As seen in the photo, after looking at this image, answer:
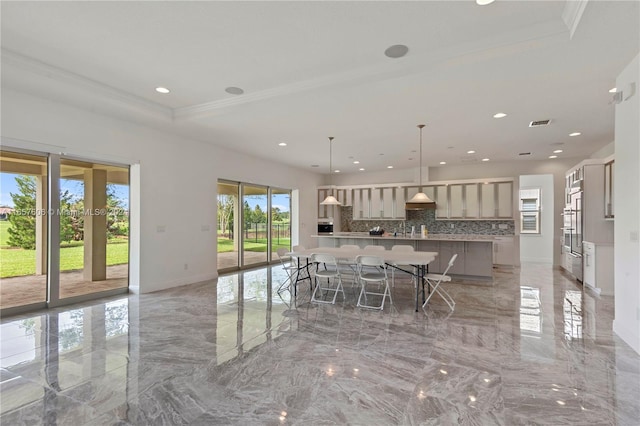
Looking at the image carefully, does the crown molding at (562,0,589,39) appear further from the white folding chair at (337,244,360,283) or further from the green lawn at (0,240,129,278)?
the green lawn at (0,240,129,278)

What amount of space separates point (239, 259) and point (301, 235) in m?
2.41

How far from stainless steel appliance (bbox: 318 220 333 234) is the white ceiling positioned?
17.1ft

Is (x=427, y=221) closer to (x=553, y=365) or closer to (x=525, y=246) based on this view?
(x=525, y=246)

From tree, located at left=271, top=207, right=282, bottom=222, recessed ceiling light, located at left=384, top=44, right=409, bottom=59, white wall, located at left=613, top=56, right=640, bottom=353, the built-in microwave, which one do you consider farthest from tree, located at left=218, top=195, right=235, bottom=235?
white wall, located at left=613, top=56, right=640, bottom=353

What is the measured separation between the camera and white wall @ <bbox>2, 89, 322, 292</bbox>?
4.22 meters

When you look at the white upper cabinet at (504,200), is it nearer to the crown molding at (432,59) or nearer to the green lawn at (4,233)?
the crown molding at (432,59)

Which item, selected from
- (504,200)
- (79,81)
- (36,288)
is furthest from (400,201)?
(36,288)

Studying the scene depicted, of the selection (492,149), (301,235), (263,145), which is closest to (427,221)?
(492,149)

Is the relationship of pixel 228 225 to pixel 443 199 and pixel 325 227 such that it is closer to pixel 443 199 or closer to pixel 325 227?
pixel 325 227

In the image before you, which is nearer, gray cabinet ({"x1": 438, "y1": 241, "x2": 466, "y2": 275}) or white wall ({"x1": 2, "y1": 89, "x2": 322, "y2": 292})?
white wall ({"x1": 2, "y1": 89, "x2": 322, "y2": 292})

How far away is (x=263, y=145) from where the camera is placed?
6.82 metres

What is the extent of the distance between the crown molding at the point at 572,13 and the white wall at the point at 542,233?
7.73 m

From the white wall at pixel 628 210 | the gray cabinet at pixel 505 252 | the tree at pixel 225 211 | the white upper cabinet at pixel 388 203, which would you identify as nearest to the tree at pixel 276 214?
the tree at pixel 225 211

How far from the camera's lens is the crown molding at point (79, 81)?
3.41 metres
